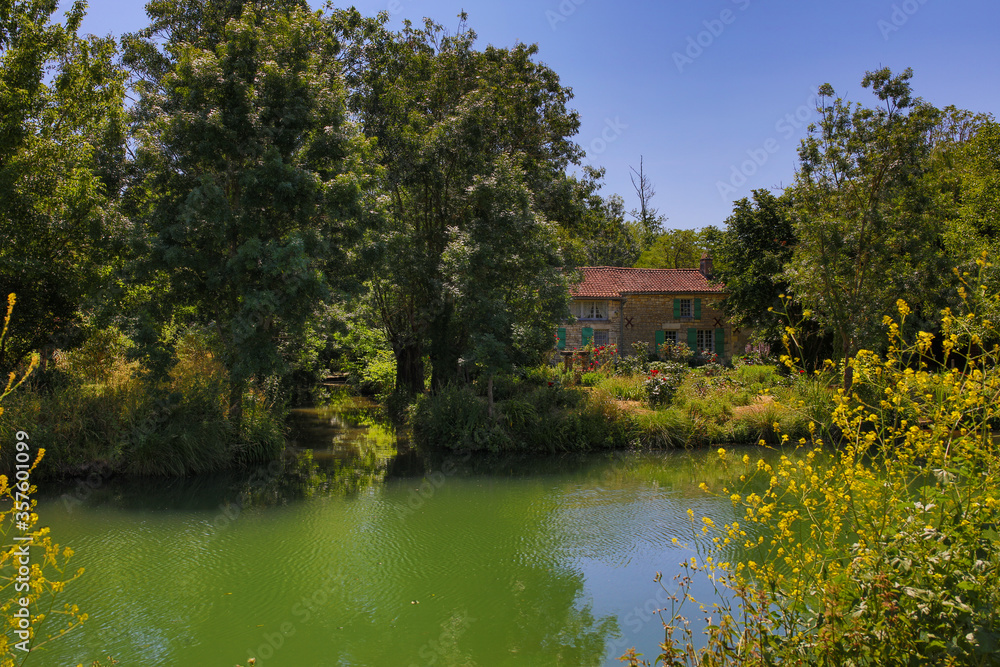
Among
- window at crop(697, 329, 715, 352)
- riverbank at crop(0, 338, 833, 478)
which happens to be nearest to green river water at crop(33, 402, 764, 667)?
riverbank at crop(0, 338, 833, 478)

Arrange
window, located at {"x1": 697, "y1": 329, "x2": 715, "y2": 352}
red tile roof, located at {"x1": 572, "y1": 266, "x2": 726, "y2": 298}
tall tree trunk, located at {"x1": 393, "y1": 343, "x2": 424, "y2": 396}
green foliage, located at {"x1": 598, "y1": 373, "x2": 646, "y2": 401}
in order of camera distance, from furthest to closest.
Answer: window, located at {"x1": 697, "y1": 329, "x2": 715, "y2": 352}
red tile roof, located at {"x1": 572, "y1": 266, "x2": 726, "y2": 298}
tall tree trunk, located at {"x1": 393, "y1": 343, "x2": 424, "y2": 396}
green foliage, located at {"x1": 598, "y1": 373, "x2": 646, "y2": 401}

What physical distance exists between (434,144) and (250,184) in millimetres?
5633

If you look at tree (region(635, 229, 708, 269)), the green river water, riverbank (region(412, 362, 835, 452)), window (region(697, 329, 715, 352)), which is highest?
tree (region(635, 229, 708, 269))

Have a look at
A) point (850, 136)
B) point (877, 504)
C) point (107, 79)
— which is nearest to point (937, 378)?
point (877, 504)

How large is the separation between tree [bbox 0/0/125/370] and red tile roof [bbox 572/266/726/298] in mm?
21042

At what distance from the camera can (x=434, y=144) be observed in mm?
15727

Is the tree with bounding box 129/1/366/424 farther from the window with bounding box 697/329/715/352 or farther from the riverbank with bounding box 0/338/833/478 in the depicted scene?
the window with bounding box 697/329/715/352

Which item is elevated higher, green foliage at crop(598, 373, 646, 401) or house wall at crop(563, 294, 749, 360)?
house wall at crop(563, 294, 749, 360)

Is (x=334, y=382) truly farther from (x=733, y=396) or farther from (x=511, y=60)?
(x=733, y=396)

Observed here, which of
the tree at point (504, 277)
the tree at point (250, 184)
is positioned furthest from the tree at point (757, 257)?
A: the tree at point (250, 184)

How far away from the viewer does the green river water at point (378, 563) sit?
5609mm

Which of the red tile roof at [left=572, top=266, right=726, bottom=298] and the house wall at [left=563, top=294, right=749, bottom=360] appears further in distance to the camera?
the house wall at [left=563, top=294, right=749, bottom=360]

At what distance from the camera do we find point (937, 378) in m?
3.92

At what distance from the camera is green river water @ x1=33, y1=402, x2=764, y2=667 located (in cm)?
561
